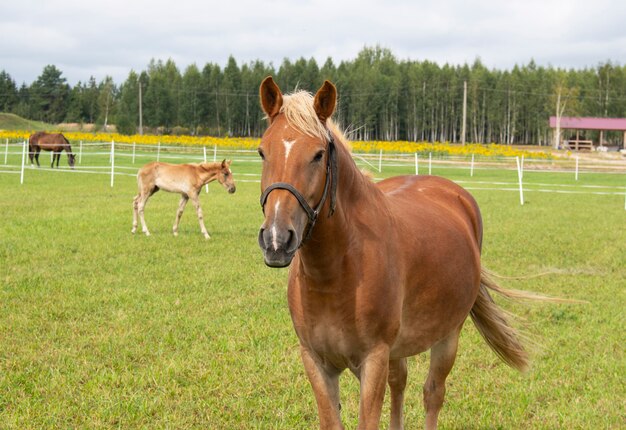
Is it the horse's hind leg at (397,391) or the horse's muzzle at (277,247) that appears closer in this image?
the horse's muzzle at (277,247)

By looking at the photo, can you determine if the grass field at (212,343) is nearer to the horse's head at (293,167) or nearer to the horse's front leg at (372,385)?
the horse's front leg at (372,385)

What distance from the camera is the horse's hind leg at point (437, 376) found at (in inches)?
143

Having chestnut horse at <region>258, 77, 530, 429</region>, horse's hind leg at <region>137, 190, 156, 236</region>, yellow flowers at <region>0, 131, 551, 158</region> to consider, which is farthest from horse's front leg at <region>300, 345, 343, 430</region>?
yellow flowers at <region>0, 131, 551, 158</region>

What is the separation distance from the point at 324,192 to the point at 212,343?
3.22 meters

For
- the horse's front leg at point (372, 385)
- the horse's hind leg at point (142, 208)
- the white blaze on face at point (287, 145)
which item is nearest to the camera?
the white blaze on face at point (287, 145)

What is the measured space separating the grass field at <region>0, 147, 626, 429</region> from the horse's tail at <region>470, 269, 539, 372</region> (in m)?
0.28

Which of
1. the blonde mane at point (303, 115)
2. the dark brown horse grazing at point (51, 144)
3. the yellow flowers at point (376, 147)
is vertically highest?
the yellow flowers at point (376, 147)

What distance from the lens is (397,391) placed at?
3.60 metres

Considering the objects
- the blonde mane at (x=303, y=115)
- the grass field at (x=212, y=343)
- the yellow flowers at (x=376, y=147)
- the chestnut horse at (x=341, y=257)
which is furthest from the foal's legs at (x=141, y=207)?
the yellow flowers at (x=376, y=147)

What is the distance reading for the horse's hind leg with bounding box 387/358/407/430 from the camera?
3.58 meters

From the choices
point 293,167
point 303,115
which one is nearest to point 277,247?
point 293,167

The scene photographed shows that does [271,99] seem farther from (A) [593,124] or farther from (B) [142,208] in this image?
(A) [593,124]

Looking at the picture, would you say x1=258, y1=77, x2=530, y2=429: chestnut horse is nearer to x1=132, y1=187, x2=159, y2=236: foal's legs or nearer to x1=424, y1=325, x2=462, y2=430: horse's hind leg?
x1=424, y1=325, x2=462, y2=430: horse's hind leg

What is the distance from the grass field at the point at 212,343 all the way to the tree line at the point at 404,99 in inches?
2734
